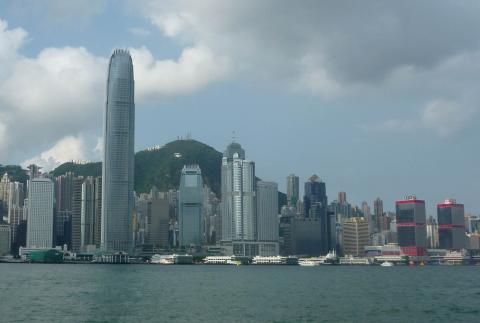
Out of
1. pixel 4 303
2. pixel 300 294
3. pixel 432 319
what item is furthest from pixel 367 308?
pixel 4 303

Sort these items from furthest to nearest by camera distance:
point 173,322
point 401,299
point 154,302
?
point 401,299 < point 154,302 < point 173,322

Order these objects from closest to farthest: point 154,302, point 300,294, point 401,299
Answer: point 154,302 → point 401,299 → point 300,294

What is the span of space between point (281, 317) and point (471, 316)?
2394cm

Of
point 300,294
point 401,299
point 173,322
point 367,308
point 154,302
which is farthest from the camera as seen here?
point 300,294

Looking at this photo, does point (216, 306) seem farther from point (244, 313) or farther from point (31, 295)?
point (31, 295)

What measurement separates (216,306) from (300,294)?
27.5m

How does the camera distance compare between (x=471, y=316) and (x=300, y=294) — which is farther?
(x=300, y=294)

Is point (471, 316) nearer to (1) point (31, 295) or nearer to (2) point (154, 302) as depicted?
(2) point (154, 302)

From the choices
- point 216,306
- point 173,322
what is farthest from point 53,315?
point 216,306

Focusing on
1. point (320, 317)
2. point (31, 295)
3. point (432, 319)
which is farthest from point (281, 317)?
point (31, 295)

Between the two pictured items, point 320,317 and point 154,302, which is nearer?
point 320,317

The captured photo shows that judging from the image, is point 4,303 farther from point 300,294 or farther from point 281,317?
point 300,294

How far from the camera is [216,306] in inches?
3536

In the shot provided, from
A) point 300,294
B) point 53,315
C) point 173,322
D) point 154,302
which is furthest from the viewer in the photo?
point 300,294
